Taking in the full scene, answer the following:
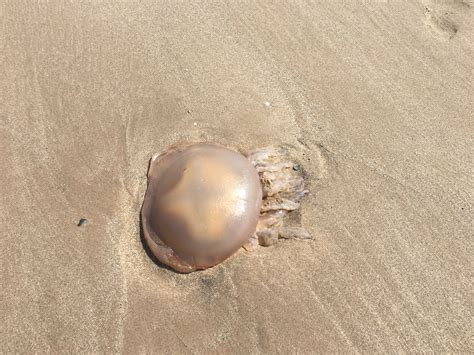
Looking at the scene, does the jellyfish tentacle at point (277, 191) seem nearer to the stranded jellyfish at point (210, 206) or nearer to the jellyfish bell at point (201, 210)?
the stranded jellyfish at point (210, 206)

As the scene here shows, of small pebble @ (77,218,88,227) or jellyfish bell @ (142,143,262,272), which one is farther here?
small pebble @ (77,218,88,227)

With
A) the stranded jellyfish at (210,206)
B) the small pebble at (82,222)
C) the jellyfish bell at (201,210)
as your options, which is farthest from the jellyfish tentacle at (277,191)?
the small pebble at (82,222)

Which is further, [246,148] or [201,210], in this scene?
[246,148]

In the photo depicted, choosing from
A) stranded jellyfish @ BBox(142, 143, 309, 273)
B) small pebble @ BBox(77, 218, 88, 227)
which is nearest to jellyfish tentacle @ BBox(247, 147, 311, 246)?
stranded jellyfish @ BBox(142, 143, 309, 273)

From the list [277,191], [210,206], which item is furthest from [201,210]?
[277,191]

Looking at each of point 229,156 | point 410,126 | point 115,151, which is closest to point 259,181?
point 229,156

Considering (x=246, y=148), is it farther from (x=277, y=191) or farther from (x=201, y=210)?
(x=201, y=210)

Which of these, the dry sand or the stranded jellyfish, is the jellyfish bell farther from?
the dry sand
